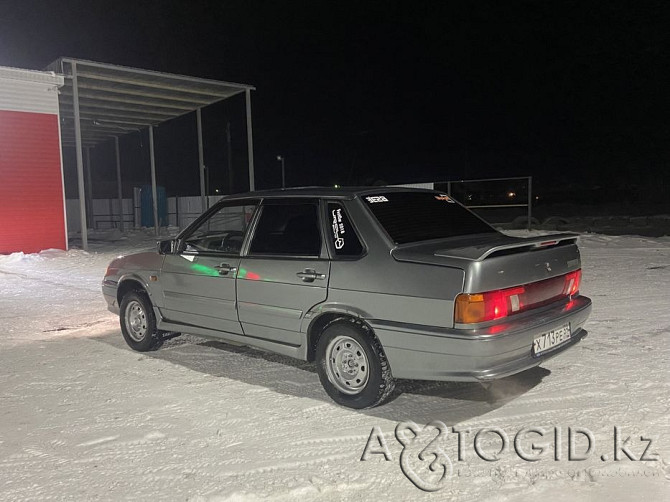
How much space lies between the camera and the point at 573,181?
57688 millimetres

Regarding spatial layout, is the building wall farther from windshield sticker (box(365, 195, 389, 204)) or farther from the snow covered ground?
windshield sticker (box(365, 195, 389, 204))

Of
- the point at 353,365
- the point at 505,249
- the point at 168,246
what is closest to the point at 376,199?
the point at 505,249

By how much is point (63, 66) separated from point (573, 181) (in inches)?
2052

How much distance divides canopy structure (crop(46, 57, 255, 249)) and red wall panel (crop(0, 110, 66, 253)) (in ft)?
3.01

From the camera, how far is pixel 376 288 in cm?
410

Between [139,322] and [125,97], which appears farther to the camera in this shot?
[125,97]

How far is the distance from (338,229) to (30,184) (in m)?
15.9

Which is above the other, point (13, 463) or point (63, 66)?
point (63, 66)

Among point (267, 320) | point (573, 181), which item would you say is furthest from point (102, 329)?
point (573, 181)

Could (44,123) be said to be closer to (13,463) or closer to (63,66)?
(63,66)

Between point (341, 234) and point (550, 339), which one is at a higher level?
point (341, 234)

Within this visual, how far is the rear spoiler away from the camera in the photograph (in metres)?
3.78

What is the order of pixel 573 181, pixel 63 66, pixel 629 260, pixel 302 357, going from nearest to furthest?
pixel 302 357 < pixel 629 260 < pixel 63 66 < pixel 573 181

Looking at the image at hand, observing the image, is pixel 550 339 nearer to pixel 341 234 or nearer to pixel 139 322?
pixel 341 234
